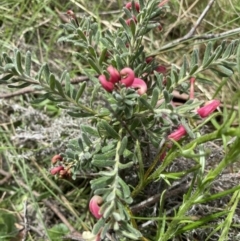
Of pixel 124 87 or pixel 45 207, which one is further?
pixel 45 207

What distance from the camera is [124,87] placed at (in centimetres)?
108

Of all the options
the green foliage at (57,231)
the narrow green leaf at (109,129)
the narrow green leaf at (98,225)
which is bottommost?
the green foliage at (57,231)

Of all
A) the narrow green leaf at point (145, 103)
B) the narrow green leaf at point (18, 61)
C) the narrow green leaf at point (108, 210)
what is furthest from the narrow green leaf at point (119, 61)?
the narrow green leaf at point (108, 210)

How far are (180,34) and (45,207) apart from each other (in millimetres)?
818

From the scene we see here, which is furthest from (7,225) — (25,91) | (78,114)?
(78,114)

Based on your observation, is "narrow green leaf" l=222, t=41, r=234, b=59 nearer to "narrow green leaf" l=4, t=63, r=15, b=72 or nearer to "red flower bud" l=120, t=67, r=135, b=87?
"red flower bud" l=120, t=67, r=135, b=87

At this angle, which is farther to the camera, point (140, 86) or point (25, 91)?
point (25, 91)

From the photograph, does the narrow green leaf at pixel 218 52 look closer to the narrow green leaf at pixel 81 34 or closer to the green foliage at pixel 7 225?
the narrow green leaf at pixel 81 34

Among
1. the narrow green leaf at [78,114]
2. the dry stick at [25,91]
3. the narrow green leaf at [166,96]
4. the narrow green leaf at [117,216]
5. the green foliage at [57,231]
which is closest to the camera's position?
the narrow green leaf at [117,216]

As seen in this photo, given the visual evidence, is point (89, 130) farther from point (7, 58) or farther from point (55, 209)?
point (55, 209)

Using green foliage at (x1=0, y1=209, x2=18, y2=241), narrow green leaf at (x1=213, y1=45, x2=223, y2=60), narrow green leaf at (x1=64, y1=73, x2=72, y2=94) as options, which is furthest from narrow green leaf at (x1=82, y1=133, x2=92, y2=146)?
green foliage at (x1=0, y1=209, x2=18, y2=241)

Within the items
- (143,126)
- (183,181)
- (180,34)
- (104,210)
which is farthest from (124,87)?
(180,34)

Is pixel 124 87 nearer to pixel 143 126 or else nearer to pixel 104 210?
pixel 143 126

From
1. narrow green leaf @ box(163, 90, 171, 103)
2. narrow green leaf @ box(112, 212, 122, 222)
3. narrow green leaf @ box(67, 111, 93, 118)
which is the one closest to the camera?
narrow green leaf @ box(112, 212, 122, 222)
